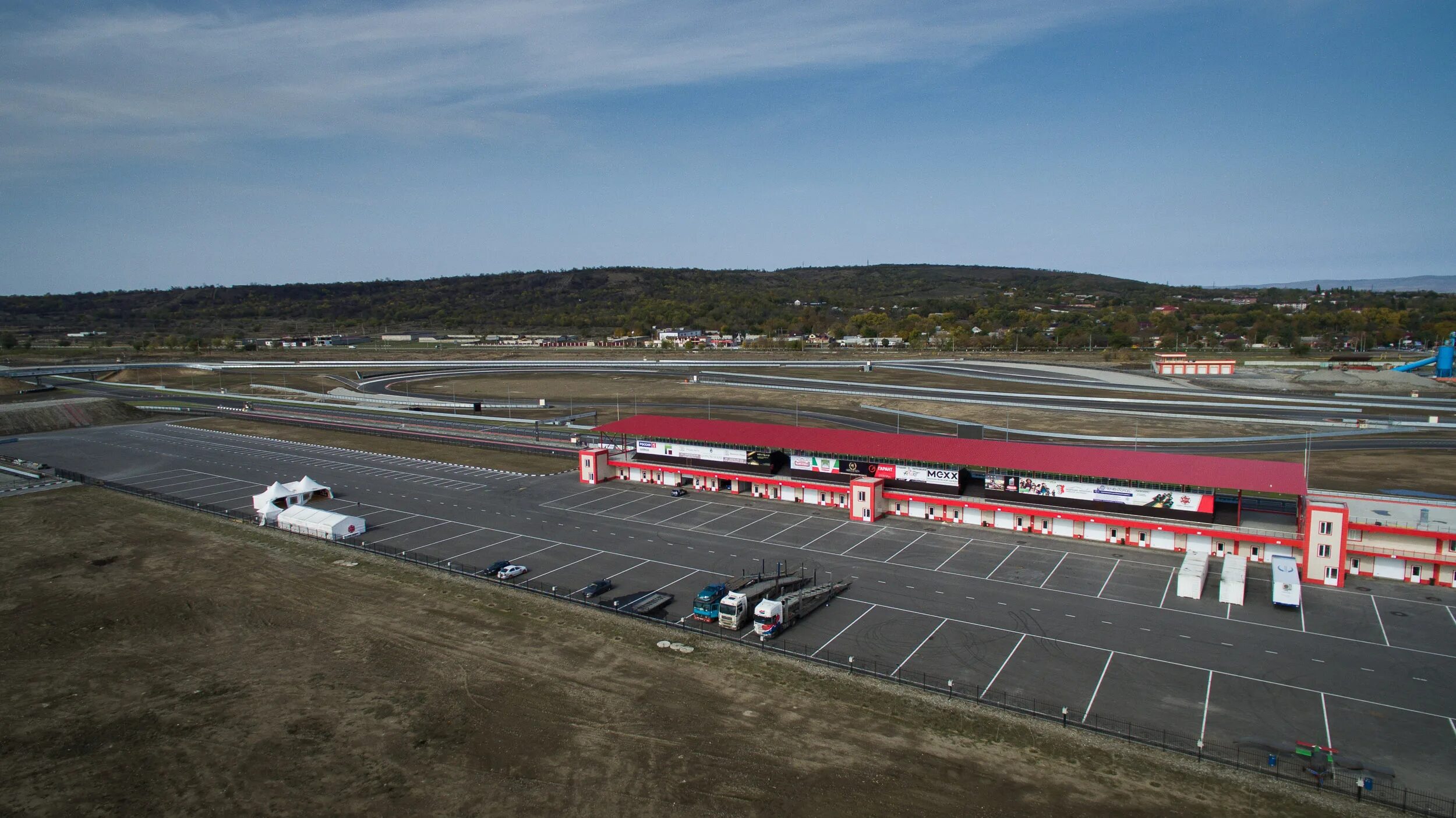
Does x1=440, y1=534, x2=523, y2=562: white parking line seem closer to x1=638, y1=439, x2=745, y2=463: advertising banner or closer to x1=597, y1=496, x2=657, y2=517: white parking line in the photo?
x1=597, y1=496, x2=657, y2=517: white parking line

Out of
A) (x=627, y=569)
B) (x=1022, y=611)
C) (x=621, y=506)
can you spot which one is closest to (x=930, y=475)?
(x=1022, y=611)

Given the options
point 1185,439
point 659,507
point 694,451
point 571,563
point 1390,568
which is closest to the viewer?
point 1390,568

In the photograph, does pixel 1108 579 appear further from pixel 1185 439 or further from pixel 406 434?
pixel 406 434

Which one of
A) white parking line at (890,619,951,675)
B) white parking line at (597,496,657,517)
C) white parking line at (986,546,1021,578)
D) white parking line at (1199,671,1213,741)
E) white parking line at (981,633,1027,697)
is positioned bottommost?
white parking line at (1199,671,1213,741)

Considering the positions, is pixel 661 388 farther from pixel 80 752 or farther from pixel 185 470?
pixel 80 752

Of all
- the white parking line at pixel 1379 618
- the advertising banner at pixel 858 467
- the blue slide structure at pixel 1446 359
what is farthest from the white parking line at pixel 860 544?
Result: the blue slide structure at pixel 1446 359

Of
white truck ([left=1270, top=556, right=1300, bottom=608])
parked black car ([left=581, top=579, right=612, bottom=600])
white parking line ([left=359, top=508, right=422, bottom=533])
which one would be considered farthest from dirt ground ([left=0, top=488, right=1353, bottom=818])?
white truck ([left=1270, top=556, right=1300, bottom=608])

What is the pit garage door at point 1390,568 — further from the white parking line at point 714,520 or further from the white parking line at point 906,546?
the white parking line at point 714,520
